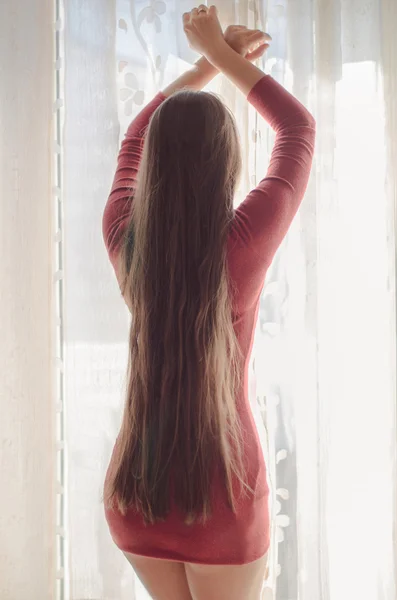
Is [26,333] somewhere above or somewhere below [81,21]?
below

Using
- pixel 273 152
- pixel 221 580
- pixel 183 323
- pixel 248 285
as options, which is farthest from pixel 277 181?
pixel 221 580

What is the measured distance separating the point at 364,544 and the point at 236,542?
56cm

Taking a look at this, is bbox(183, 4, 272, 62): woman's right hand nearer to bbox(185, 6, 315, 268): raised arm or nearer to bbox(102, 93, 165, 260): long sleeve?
bbox(185, 6, 315, 268): raised arm

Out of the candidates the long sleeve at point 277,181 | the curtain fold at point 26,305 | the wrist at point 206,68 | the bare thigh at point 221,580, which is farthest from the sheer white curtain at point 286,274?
the bare thigh at point 221,580

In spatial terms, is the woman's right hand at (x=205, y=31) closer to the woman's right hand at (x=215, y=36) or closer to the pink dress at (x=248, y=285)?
the woman's right hand at (x=215, y=36)

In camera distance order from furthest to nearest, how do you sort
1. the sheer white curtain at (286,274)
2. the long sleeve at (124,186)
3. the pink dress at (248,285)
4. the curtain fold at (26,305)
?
the curtain fold at (26,305)
the sheer white curtain at (286,274)
the long sleeve at (124,186)
the pink dress at (248,285)

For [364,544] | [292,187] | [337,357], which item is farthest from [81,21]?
[364,544]

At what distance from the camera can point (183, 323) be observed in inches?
38.9

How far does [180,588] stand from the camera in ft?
3.37

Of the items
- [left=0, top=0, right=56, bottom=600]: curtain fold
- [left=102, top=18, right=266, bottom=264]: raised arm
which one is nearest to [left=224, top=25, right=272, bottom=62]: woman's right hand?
[left=102, top=18, right=266, bottom=264]: raised arm

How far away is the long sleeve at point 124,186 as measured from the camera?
43.5 inches

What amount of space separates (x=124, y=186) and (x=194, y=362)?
0.39 metres

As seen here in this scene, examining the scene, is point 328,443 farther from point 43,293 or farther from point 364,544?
point 43,293

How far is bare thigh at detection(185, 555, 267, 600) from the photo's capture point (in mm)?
961
